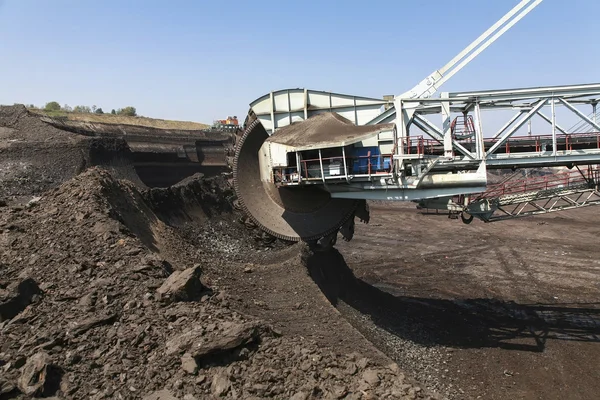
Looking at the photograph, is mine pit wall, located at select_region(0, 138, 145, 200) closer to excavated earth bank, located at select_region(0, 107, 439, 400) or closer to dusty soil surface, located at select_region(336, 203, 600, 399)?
excavated earth bank, located at select_region(0, 107, 439, 400)

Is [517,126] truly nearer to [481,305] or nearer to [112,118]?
[481,305]

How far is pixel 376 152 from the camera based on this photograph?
1100cm

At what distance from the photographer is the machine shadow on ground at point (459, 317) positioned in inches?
456

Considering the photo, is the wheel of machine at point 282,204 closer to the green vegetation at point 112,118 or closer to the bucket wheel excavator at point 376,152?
the bucket wheel excavator at point 376,152

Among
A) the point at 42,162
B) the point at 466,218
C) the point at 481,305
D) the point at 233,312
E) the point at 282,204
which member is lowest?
the point at 481,305

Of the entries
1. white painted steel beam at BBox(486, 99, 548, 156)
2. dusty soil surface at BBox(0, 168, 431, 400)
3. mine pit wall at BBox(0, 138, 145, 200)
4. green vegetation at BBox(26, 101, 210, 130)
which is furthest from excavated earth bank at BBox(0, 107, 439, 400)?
green vegetation at BBox(26, 101, 210, 130)

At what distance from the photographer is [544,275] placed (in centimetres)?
1894

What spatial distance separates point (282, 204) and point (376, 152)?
340 cm

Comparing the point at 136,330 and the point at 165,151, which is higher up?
the point at 165,151

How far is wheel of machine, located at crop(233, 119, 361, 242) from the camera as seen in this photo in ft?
42.6

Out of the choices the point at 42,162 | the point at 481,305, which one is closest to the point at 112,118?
the point at 42,162

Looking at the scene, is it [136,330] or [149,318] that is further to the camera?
[149,318]

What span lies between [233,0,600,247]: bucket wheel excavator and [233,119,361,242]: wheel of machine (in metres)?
0.03

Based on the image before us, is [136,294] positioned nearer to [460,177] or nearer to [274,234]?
[274,234]
